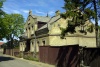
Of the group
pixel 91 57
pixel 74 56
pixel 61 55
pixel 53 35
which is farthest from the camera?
pixel 53 35

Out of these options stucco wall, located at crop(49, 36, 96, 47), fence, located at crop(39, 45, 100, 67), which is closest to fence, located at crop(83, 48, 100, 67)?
fence, located at crop(39, 45, 100, 67)

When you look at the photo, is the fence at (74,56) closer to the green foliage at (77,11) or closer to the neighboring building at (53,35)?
the green foliage at (77,11)

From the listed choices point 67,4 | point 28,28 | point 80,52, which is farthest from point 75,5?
point 28,28

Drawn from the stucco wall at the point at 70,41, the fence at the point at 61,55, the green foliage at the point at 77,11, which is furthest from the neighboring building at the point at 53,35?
the green foliage at the point at 77,11

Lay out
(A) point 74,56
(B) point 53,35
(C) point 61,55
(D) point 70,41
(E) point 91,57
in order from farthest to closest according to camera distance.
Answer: (D) point 70,41 → (B) point 53,35 → (C) point 61,55 → (A) point 74,56 → (E) point 91,57

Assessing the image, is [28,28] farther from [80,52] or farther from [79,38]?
[80,52]

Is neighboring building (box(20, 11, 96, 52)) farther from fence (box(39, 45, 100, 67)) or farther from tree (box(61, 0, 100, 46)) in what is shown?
tree (box(61, 0, 100, 46))

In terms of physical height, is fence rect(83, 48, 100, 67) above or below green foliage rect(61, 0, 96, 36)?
below

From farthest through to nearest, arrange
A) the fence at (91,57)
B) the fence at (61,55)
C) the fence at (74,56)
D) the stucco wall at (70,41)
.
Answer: the stucco wall at (70,41) < the fence at (61,55) < the fence at (74,56) < the fence at (91,57)

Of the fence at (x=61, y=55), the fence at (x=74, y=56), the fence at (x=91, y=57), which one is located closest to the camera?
the fence at (x=91, y=57)

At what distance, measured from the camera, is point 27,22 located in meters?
48.3

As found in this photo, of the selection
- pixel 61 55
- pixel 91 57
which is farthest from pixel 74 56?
pixel 61 55

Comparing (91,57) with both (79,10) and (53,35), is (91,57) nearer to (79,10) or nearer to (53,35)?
(79,10)

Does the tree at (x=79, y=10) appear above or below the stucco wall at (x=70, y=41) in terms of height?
above
